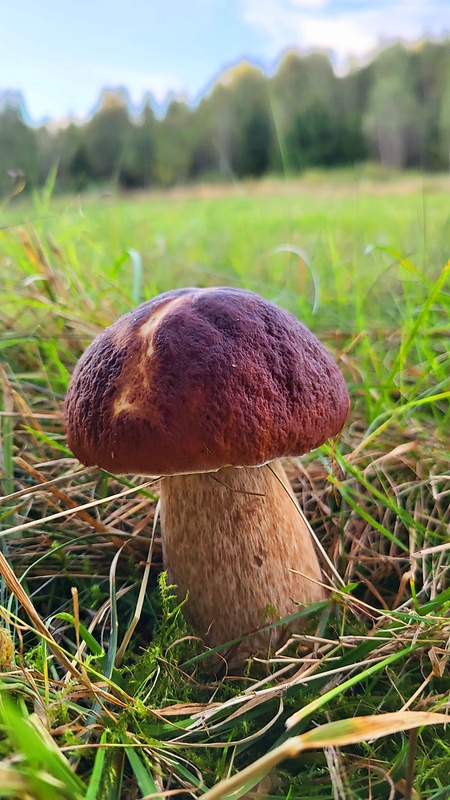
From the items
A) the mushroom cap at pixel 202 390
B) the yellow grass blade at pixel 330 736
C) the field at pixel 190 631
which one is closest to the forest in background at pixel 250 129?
the field at pixel 190 631

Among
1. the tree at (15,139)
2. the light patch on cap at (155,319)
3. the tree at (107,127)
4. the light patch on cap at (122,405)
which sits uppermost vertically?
the tree at (107,127)

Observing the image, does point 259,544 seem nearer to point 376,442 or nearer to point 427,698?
point 427,698

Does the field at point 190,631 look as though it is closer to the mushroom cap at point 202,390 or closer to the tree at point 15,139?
the mushroom cap at point 202,390

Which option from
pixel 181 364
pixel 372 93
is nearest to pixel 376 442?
pixel 181 364

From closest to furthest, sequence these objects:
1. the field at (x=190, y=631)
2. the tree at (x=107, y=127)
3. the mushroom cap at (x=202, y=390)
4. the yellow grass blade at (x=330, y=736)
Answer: the yellow grass blade at (x=330, y=736)
the field at (x=190, y=631)
the mushroom cap at (x=202, y=390)
the tree at (x=107, y=127)

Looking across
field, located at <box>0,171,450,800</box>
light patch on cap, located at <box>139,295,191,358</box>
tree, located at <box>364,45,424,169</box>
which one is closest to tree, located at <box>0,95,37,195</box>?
field, located at <box>0,171,450,800</box>

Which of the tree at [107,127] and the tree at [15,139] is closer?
the tree at [15,139]

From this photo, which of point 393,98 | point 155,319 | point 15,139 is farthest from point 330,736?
point 393,98

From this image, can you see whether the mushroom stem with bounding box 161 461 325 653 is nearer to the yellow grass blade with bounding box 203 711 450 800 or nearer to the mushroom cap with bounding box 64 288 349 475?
the mushroom cap with bounding box 64 288 349 475
